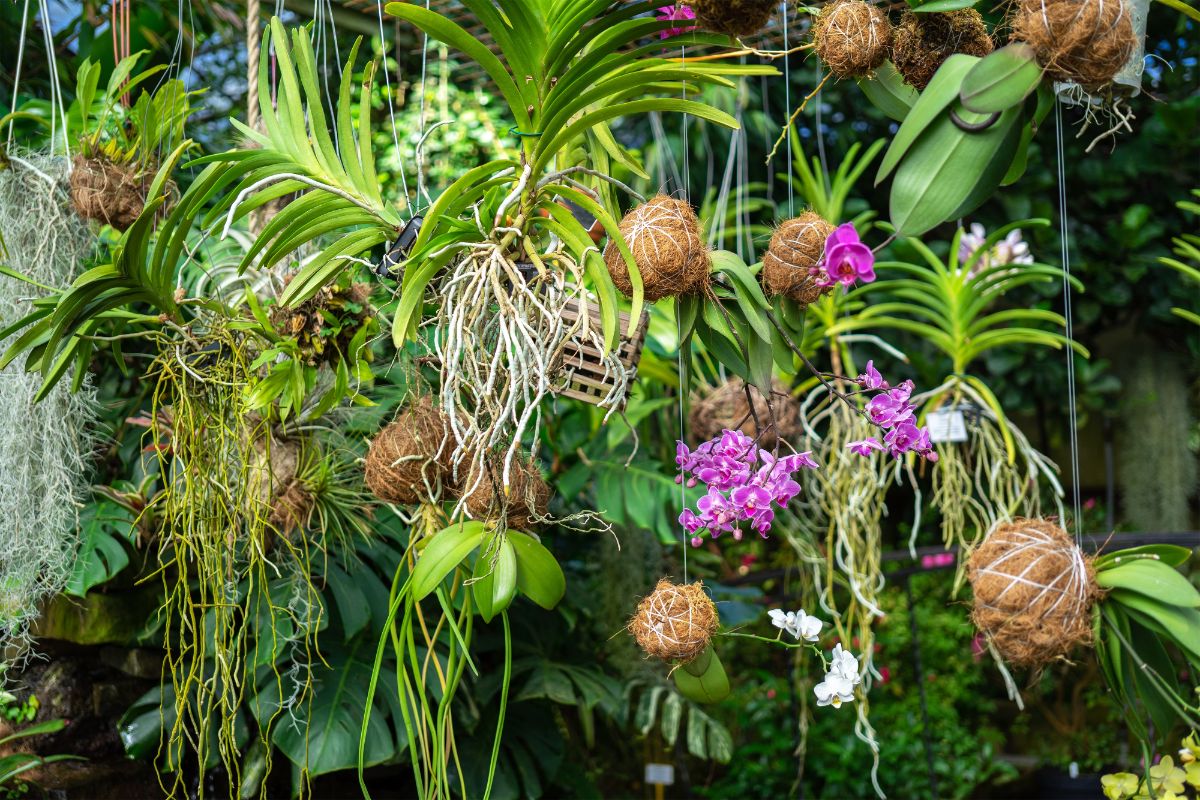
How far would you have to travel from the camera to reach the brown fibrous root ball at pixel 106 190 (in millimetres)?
1678

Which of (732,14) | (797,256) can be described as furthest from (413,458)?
(732,14)

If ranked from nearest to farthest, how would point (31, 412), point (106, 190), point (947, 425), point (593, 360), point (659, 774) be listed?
point (593, 360) < point (106, 190) < point (31, 412) < point (947, 425) < point (659, 774)

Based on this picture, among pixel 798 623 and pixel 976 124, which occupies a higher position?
pixel 976 124

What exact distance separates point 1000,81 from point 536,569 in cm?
74

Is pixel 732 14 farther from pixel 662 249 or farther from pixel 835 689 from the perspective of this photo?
pixel 835 689

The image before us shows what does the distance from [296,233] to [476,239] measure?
0.25m

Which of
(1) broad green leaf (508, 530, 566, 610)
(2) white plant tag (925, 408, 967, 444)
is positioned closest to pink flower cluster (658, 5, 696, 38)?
(1) broad green leaf (508, 530, 566, 610)

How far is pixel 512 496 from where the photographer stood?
4.11 feet

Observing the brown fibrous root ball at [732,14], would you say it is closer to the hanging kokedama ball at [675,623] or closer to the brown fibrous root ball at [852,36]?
the brown fibrous root ball at [852,36]

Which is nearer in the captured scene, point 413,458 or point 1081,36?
point 1081,36

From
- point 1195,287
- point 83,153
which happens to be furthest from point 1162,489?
point 83,153

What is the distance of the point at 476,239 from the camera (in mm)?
1272

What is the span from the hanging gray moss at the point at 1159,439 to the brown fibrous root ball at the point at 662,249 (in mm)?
3405

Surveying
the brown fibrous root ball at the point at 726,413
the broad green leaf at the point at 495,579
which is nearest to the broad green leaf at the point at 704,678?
the broad green leaf at the point at 495,579
